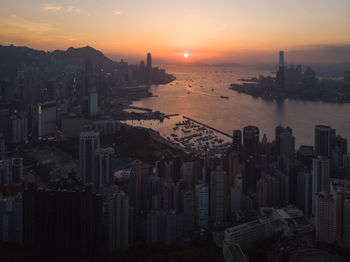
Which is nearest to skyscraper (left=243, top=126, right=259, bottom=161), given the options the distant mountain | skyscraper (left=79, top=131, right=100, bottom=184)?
skyscraper (left=79, top=131, right=100, bottom=184)

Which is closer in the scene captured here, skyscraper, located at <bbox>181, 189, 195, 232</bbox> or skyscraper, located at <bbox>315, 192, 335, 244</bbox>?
skyscraper, located at <bbox>315, 192, 335, 244</bbox>

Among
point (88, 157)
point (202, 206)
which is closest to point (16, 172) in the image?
point (88, 157)

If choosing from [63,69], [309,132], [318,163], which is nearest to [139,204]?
[318,163]

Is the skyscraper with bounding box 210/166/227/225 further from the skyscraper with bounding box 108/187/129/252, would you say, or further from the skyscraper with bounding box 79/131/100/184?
the skyscraper with bounding box 79/131/100/184

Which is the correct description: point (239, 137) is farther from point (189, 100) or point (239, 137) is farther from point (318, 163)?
point (189, 100)

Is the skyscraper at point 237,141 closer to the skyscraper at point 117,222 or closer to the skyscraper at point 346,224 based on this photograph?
the skyscraper at point 346,224

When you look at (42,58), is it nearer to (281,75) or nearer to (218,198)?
(281,75)
